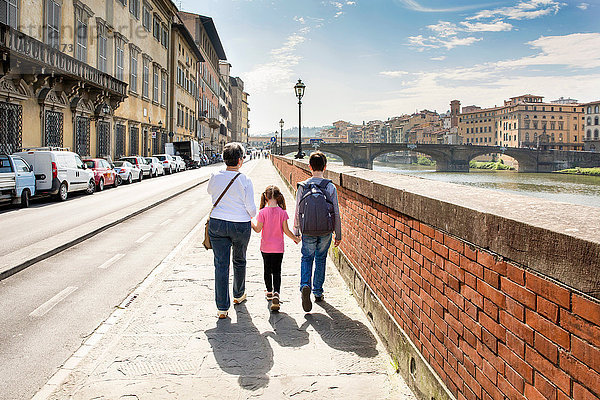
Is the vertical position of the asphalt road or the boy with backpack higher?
the boy with backpack

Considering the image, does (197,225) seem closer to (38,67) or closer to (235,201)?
(235,201)

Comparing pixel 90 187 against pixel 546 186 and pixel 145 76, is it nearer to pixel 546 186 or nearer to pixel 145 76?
pixel 145 76

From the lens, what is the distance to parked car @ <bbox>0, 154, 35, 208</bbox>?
53.5ft

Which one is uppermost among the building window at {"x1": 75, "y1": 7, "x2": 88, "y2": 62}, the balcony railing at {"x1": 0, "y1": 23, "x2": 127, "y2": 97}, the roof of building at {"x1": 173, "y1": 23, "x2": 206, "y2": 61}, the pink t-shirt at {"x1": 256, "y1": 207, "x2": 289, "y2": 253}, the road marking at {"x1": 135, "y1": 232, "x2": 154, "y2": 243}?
the roof of building at {"x1": 173, "y1": 23, "x2": 206, "y2": 61}

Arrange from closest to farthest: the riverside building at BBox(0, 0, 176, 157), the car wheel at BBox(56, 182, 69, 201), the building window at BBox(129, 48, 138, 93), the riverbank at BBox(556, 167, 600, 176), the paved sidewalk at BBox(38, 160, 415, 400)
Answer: the paved sidewalk at BBox(38, 160, 415, 400)
the car wheel at BBox(56, 182, 69, 201)
the riverside building at BBox(0, 0, 176, 157)
the building window at BBox(129, 48, 138, 93)
the riverbank at BBox(556, 167, 600, 176)

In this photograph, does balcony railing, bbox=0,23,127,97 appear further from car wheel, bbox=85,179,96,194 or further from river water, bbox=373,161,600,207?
river water, bbox=373,161,600,207

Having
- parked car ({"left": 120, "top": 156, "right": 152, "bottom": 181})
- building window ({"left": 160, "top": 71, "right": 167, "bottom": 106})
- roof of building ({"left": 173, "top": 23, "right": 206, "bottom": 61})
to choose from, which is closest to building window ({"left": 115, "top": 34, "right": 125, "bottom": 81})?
parked car ({"left": 120, "top": 156, "right": 152, "bottom": 181})

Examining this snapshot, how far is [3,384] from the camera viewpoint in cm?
391

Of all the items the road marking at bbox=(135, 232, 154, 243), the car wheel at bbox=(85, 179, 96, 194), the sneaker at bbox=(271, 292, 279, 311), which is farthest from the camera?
the car wheel at bbox=(85, 179, 96, 194)

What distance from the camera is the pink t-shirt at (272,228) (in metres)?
5.70

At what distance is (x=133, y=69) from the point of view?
39.2 m

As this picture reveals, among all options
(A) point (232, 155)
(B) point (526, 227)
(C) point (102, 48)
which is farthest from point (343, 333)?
(C) point (102, 48)

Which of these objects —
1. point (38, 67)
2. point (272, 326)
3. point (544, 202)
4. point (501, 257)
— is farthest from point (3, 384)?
point (38, 67)

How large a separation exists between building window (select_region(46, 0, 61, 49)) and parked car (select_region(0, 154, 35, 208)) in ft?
31.7
